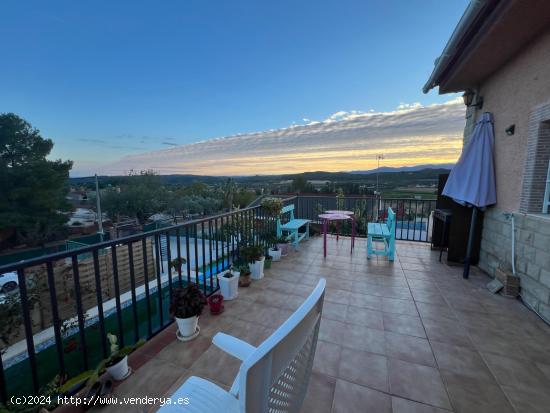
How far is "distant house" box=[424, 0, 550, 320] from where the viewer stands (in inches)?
85.7

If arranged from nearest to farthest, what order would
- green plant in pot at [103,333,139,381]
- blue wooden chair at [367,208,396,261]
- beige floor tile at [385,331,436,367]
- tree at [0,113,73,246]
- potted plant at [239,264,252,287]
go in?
green plant in pot at [103,333,139,381] → beige floor tile at [385,331,436,367] → potted plant at [239,264,252,287] → blue wooden chair at [367,208,396,261] → tree at [0,113,73,246]

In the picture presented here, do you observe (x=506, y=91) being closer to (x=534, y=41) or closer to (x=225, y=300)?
(x=534, y=41)

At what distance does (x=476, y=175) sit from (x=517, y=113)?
84cm

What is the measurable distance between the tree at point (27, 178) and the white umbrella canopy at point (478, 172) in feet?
65.1

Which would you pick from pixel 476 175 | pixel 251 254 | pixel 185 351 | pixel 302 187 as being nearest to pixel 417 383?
pixel 185 351

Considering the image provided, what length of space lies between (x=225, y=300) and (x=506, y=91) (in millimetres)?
4455

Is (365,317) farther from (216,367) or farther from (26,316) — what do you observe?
(26,316)

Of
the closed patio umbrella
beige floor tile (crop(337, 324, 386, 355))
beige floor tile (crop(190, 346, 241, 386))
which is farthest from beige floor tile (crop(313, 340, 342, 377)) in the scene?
the closed patio umbrella

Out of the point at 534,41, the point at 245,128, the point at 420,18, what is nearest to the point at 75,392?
the point at 534,41

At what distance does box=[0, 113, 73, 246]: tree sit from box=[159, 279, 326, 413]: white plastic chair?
19.1m

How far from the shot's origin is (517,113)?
2740 mm

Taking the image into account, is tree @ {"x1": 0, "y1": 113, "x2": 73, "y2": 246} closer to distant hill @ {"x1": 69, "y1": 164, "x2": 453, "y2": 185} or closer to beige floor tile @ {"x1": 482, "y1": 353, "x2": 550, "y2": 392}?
distant hill @ {"x1": 69, "y1": 164, "x2": 453, "y2": 185}

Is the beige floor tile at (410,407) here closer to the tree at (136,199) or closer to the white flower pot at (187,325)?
the white flower pot at (187,325)

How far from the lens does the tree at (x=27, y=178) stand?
13414 millimetres
